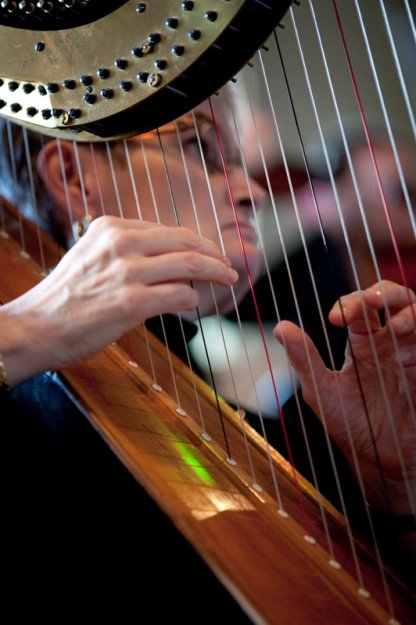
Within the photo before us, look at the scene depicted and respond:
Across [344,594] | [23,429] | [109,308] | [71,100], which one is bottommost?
[344,594]

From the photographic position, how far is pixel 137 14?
0.93m

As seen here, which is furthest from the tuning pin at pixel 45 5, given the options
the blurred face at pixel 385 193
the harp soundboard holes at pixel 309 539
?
the blurred face at pixel 385 193

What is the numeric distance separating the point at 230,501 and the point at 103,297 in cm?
30

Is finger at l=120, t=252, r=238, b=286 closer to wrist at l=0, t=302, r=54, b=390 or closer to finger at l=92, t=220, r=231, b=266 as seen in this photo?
finger at l=92, t=220, r=231, b=266

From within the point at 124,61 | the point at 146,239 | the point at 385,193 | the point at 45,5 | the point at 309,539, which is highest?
the point at 45,5

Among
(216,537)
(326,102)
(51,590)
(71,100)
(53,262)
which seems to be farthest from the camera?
(326,102)

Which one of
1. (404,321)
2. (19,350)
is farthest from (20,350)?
(404,321)

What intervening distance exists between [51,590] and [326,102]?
10.7 feet

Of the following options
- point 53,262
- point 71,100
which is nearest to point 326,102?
point 53,262

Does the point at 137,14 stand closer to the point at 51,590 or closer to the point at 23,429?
the point at 23,429

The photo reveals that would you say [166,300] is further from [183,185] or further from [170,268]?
[183,185]

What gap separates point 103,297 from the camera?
0.89 m

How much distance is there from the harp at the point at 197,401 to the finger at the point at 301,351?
0.15 m

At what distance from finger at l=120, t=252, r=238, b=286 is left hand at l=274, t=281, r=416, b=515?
258 mm
